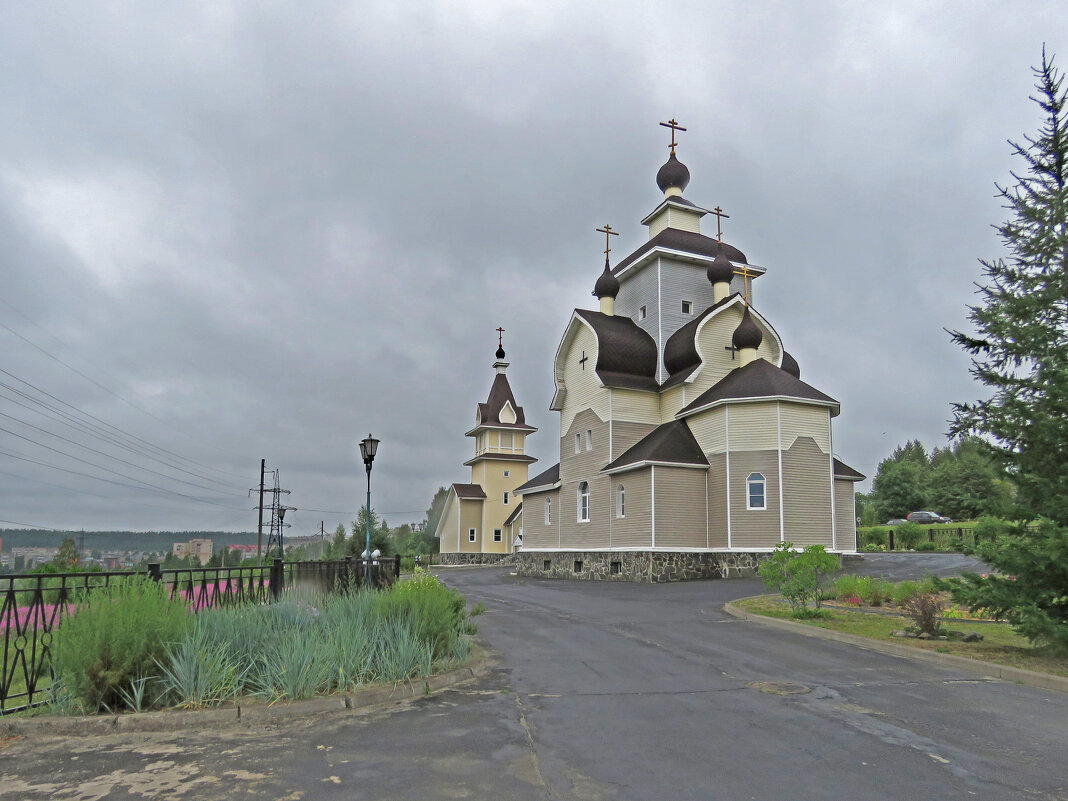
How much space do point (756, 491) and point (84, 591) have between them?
861 inches

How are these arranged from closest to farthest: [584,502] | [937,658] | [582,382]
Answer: [937,658] < [584,502] < [582,382]

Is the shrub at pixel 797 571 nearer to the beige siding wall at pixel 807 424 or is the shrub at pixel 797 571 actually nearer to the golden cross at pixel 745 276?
the beige siding wall at pixel 807 424

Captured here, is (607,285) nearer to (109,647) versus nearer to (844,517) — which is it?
(844,517)

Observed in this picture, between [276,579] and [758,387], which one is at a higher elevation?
[758,387]

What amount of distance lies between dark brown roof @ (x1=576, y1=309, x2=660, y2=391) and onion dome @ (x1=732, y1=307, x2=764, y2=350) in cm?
398

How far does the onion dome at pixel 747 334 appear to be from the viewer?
96.3ft

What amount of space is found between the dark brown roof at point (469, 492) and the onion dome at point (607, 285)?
81.3ft

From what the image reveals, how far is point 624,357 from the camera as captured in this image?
3184cm

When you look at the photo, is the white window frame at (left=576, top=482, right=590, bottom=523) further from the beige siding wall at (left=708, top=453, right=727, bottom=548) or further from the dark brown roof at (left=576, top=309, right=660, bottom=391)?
the beige siding wall at (left=708, top=453, right=727, bottom=548)

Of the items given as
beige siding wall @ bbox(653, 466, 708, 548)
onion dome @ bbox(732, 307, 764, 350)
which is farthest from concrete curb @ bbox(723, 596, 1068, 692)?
onion dome @ bbox(732, 307, 764, 350)

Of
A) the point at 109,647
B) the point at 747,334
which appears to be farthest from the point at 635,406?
the point at 109,647

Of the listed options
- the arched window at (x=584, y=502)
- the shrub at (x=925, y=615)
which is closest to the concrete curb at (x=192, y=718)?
the shrub at (x=925, y=615)

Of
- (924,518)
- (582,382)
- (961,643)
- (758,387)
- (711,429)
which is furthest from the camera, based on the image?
(924,518)

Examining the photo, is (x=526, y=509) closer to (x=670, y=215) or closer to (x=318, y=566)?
(x=670, y=215)
